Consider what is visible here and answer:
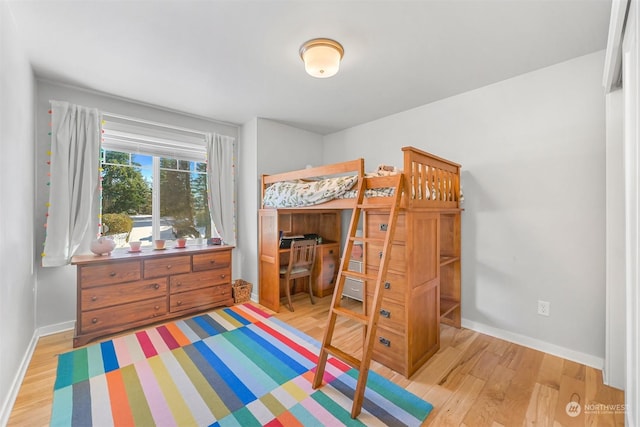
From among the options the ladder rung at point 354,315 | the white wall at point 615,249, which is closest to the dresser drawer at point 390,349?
the ladder rung at point 354,315

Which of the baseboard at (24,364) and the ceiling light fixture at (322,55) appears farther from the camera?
the ceiling light fixture at (322,55)

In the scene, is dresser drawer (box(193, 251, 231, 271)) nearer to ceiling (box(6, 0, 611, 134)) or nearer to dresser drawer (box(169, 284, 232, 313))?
dresser drawer (box(169, 284, 232, 313))

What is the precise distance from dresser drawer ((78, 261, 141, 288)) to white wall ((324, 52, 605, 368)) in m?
3.39

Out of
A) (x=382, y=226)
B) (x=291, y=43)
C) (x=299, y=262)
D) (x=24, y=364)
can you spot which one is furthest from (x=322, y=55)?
(x=24, y=364)

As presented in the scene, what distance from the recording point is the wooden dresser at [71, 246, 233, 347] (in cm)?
239

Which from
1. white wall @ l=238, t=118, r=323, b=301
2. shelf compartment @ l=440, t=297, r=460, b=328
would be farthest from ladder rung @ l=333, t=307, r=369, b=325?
white wall @ l=238, t=118, r=323, b=301

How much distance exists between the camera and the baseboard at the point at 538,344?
2.05m

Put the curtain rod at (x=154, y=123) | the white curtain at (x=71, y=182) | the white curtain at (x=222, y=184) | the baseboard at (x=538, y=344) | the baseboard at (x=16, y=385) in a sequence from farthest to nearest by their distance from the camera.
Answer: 1. the white curtain at (x=222, y=184)
2. the curtain rod at (x=154, y=123)
3. the white curtain at (x=71, y=182)
4. the baseboard at (x=538, y=344)
5. the baseboard at (x=16, y=385)

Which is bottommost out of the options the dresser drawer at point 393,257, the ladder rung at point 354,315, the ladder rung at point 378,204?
the ladder rung at point 354,315

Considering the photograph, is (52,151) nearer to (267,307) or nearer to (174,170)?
(174,170)

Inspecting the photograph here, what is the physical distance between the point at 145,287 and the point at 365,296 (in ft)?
7.36

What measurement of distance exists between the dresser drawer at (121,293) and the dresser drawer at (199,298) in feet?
0.52

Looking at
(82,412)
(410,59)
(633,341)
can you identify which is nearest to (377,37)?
(410,59)

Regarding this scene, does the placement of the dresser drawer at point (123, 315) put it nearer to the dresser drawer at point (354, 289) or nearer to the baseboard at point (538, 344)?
the dresser drawer at point (354, 289)
